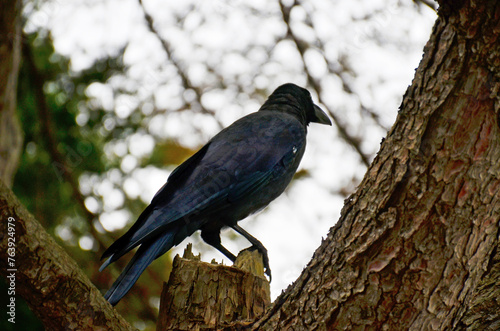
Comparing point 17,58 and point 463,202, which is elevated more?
point 17,58

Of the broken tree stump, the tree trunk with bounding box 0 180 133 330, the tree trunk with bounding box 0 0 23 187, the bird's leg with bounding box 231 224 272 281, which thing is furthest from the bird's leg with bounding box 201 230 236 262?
the tree trunk with bounding box 0 0 23 187

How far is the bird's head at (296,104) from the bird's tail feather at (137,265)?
1768 mm

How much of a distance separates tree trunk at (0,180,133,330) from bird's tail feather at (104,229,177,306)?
0.49 m

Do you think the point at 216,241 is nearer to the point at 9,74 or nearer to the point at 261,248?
the point at 261,248

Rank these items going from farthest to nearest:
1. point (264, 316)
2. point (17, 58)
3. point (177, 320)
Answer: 1. point (17, 58)
2. point (177, 320)
3. point (264, 316)

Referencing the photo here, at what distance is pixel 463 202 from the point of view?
2051 millimetres

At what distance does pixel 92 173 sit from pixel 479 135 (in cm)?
444

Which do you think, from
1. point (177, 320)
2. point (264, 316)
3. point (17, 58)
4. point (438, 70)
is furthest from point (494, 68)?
point (17, 58)

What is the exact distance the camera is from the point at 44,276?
7.10 ft

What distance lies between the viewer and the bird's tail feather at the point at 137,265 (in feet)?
9.21

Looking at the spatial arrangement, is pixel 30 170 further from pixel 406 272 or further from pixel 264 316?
pixel 406 272

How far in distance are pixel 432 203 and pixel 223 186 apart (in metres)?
1.84

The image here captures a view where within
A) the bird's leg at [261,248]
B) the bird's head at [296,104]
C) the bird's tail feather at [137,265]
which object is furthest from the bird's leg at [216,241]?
the bird's head at [296,104]

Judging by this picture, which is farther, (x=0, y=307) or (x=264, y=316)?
(x=0, y=307)
